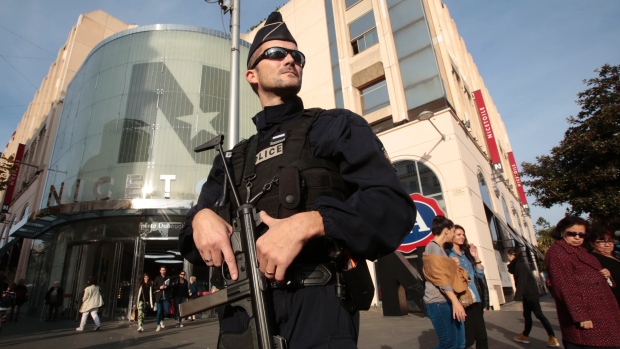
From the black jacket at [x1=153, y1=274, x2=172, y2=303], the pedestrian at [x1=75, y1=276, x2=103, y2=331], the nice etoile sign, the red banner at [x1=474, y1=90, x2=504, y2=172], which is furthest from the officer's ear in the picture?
the red banner at [x1=474, y1=90, x2=504, y2=172]

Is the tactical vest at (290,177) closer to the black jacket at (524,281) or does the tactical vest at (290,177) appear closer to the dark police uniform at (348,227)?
the dark police uniform at (348,227)

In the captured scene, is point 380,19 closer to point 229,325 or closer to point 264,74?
point 264,74

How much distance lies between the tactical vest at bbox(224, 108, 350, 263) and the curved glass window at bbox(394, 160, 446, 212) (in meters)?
10.9

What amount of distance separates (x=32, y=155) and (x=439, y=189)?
29.6 m

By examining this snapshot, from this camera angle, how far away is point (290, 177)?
1230 millimetres

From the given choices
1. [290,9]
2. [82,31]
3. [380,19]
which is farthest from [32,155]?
[380,19]

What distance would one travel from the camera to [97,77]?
15.6 meters

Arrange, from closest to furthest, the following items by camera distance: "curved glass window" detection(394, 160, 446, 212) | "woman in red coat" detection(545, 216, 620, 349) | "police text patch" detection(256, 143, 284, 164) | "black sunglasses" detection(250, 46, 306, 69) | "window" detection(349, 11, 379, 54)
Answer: "police text patch" detection(256, 143, 284, 164), "black sunglasses" detection(250, 46, 306, 69), "woman in red coat" detection(545, 216, 620, 349), "curved glass window" detection(394, 160, 446, 212), "window" detection(349, 11, 379, 54)

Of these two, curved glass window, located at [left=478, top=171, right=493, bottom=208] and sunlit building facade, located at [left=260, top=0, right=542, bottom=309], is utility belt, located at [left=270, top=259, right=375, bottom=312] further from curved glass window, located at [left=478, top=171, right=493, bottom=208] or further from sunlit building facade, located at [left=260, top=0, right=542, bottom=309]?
curved glass window, located at [left=478, top=171, right=493, bottom=208]

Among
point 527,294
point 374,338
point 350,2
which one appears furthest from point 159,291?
point 350,2

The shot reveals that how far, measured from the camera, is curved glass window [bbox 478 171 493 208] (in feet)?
43.9

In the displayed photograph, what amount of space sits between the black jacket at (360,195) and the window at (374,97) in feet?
43.7

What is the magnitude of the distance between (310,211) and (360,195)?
0.17 metres

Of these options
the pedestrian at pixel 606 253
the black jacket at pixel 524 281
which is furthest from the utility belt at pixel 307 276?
the black jacket at pixel 524 281
